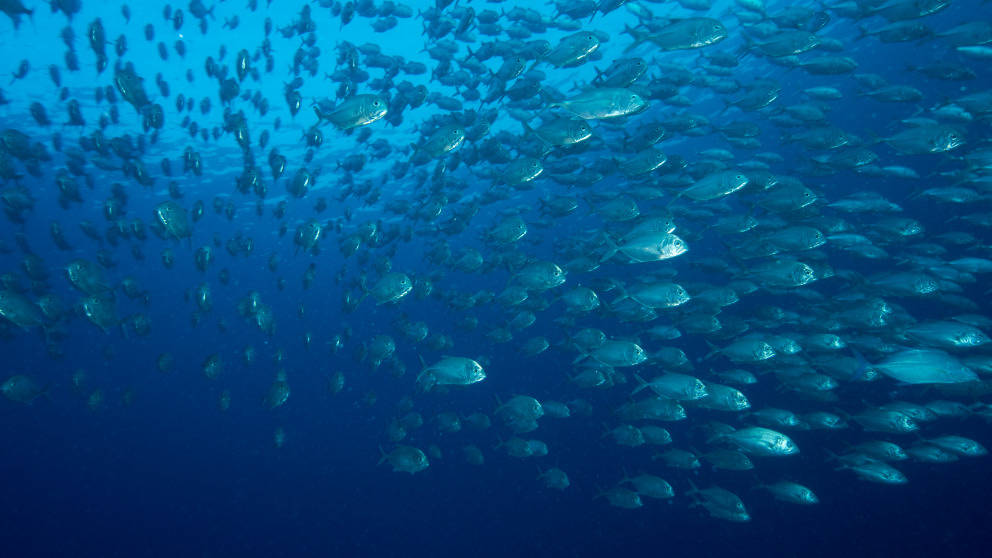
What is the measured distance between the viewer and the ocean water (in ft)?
33.5

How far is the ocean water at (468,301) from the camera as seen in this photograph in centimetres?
1022

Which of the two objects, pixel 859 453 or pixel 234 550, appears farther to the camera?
pixel 234 550

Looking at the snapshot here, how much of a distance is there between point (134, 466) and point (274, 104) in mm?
18600

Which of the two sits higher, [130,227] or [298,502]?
[130,227]

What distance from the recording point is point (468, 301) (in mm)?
12484

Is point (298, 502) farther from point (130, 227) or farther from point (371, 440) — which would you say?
point (130, 227)

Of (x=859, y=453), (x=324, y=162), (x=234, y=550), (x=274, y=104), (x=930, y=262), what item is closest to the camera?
(x=859, y=453)

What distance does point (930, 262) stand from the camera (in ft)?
34.3

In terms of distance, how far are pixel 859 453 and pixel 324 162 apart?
27.9m

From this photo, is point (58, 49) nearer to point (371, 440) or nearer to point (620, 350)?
point (371, 440)

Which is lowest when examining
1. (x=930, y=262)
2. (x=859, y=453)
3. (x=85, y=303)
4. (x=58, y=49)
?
(x=859, y=453)

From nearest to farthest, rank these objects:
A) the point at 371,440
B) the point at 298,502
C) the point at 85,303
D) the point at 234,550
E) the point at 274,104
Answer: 1. the point at 85,303
2. the point at 234,550
3. the point at 298,502
4. the point at 371,440
5. the point at 274,104

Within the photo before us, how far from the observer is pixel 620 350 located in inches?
332

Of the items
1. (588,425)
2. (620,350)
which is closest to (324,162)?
(588,425)
